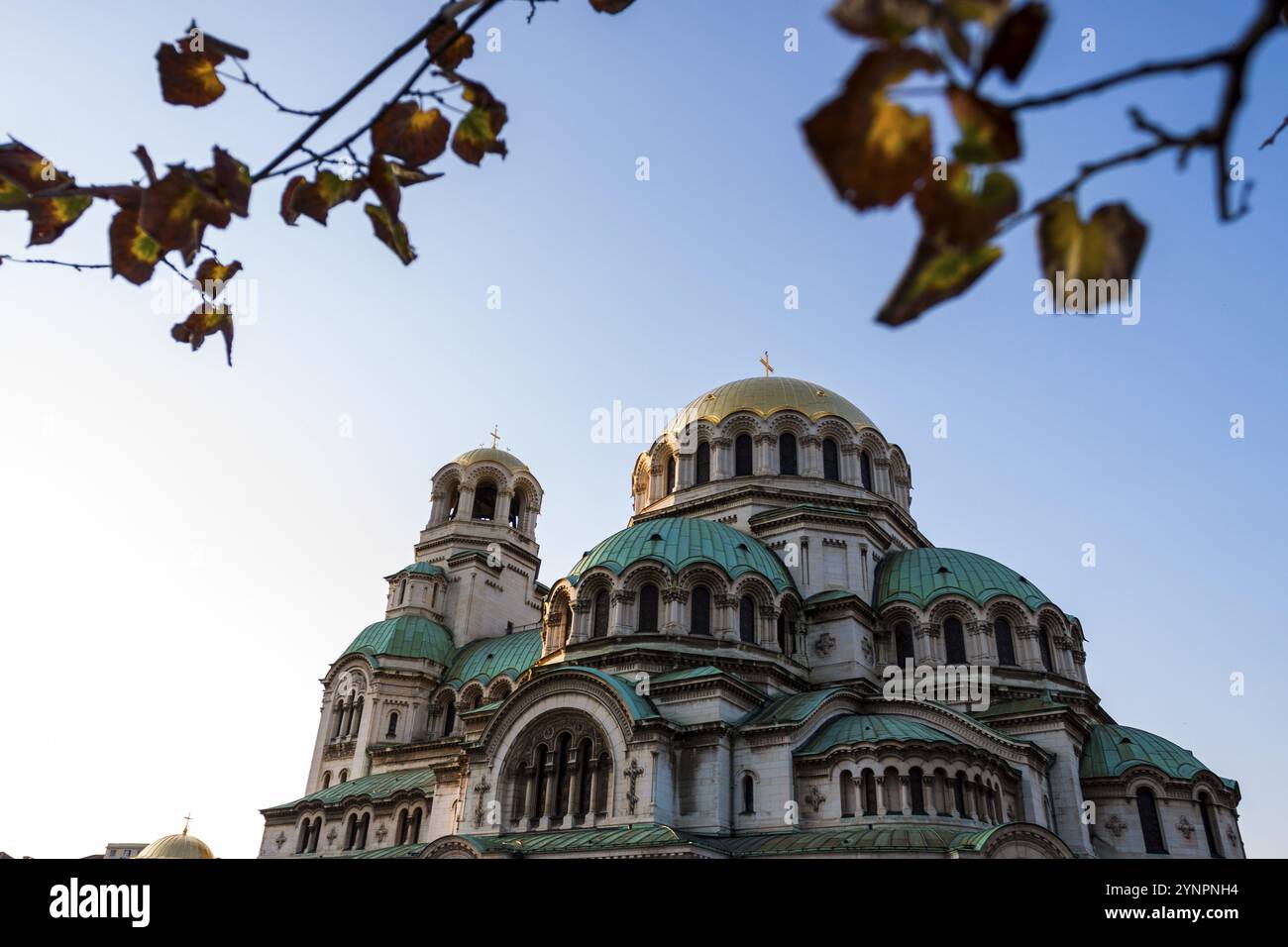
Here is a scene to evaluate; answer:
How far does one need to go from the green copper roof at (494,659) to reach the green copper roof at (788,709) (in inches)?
540

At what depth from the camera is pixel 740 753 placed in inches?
969

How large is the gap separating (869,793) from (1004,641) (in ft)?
34.4

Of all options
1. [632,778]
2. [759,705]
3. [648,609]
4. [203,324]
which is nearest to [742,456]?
[648,609]

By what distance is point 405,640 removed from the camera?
40.2 meters

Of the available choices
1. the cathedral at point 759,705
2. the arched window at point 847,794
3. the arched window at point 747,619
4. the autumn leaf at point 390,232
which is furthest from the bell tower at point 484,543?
the autumn leaf at point 390,232

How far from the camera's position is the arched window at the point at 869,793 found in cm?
2297

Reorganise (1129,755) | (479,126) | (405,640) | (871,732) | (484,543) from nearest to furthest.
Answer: (479,126)
(871,732)
(1129,755)
(405,640)
(484,543)

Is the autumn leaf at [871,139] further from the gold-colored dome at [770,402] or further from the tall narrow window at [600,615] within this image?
the gold-colored dome at [770,402]

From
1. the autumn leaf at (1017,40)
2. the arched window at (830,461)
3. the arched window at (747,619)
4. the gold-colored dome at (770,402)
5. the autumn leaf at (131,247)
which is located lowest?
the autumn leaf at (1017,40)

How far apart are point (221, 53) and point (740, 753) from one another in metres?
23.7

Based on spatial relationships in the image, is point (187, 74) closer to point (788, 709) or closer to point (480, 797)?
point (788, 709)

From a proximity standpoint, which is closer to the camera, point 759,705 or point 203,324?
point 203,324
